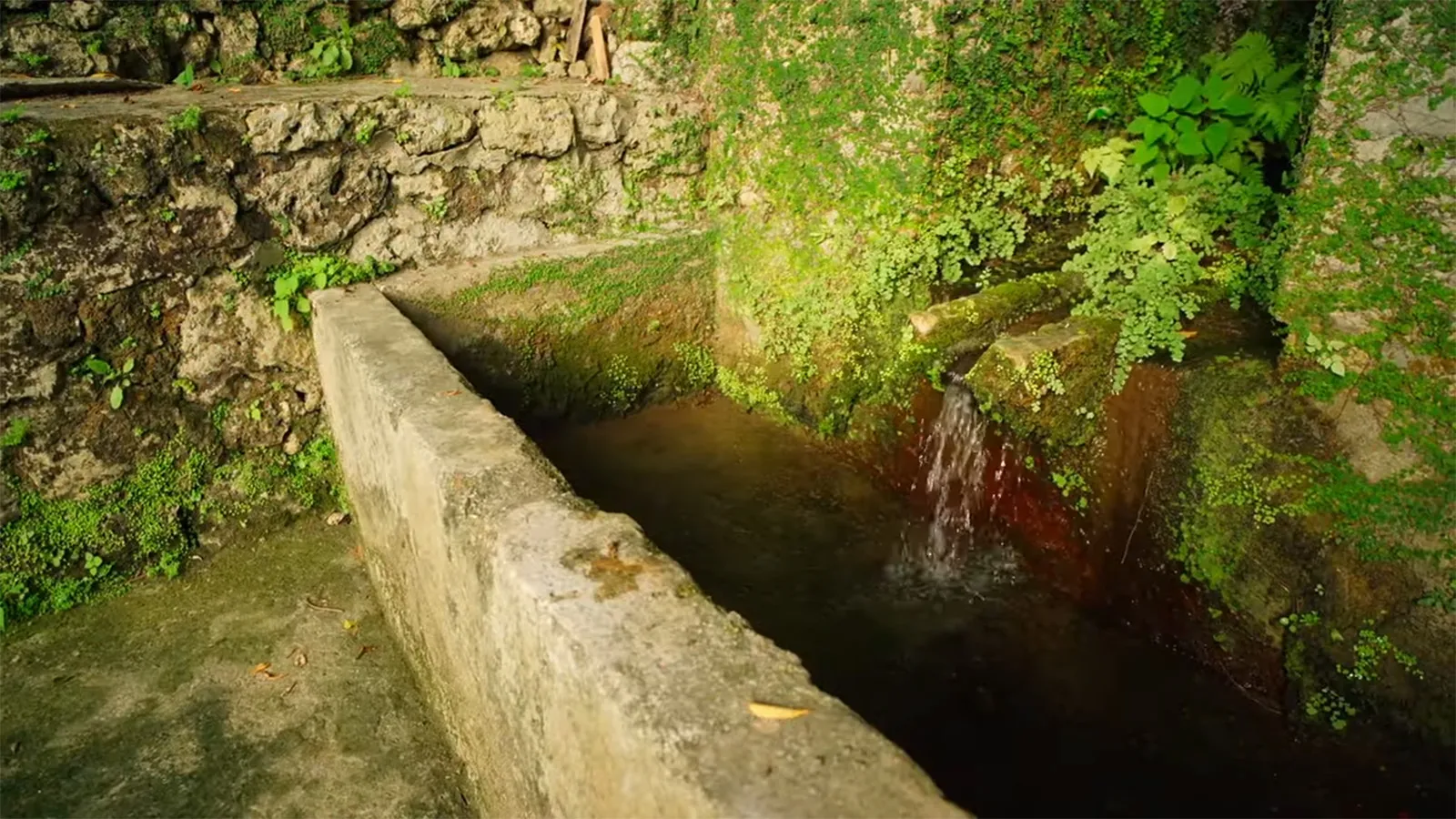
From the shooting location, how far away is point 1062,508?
3748mm

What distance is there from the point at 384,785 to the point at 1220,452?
326cm

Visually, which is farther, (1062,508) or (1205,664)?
(1062,508)

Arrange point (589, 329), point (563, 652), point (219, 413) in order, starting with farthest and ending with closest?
point (589, 329), point (219, 413), point (563, 652)

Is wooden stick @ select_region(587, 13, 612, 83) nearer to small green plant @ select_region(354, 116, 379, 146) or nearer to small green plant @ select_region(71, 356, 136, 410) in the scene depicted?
small green plant @ select_region(354, 116, 379, 146)

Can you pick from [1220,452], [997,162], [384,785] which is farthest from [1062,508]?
[384,785]

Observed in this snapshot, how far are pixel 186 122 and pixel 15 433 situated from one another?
4.69 feet

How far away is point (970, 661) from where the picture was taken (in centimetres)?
363

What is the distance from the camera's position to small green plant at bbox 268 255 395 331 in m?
3.98

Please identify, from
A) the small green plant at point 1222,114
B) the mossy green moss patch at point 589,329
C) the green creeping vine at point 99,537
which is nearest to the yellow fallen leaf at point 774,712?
the mossy green moss patch at point 589,329

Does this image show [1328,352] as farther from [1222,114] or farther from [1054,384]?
[1222,114]

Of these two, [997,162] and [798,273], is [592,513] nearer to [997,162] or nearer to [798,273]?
[798,273]

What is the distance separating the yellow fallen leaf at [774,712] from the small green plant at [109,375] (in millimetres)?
3365

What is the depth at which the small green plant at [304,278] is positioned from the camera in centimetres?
398

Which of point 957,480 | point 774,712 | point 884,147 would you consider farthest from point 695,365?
point 774,712
